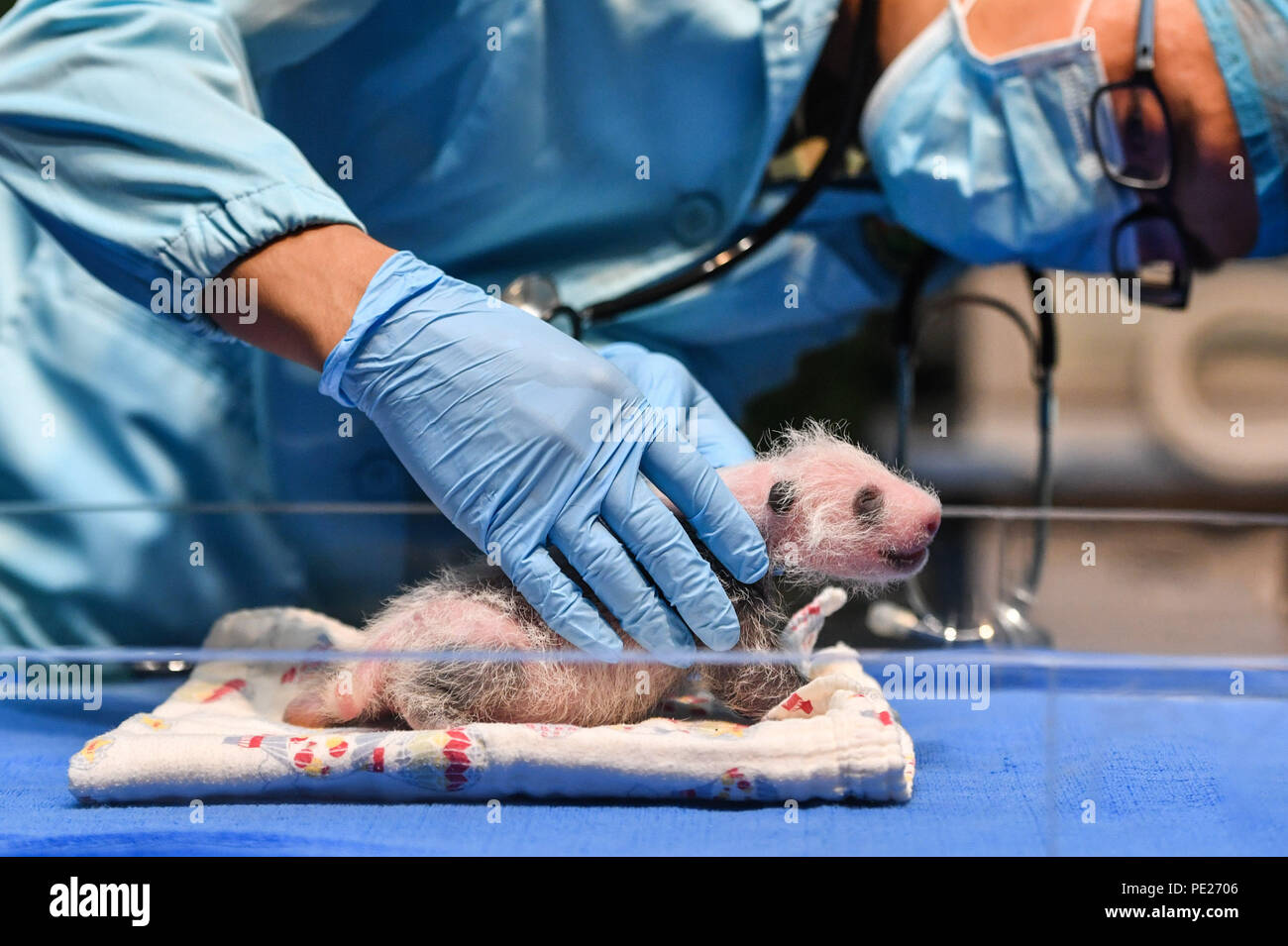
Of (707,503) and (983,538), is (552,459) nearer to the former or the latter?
(707,503)

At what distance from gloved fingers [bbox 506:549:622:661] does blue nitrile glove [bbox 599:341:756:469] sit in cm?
21

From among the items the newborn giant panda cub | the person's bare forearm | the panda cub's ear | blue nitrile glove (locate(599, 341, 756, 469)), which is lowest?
the newborn giant panda cub

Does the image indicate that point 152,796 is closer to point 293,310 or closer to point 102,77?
point 293,310

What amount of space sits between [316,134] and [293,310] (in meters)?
0.41

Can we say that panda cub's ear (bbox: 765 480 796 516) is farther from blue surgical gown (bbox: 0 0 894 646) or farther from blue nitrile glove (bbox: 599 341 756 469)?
blue surgical gown (bbox: 0 0 894 646)

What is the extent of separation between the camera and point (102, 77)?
976mm

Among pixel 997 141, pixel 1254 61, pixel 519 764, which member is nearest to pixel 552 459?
pixel 519 764

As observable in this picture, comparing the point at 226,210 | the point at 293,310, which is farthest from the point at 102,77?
the point at 293,310

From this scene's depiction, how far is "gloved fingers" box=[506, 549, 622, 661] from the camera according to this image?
878mm

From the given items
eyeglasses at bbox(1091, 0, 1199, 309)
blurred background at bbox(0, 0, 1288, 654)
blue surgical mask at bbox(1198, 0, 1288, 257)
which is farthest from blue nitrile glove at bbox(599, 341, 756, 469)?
blue surgical mask at bbox(1198, 0, 1288, 257)

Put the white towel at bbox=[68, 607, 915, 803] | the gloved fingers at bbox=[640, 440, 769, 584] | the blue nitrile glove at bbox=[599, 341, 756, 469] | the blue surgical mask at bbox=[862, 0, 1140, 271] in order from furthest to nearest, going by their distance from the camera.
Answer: the blue surgical mask at bbox=[862, 0, 1140, 271] → the blue nitrile glove at bbox=[599, 341, 756, 469] → the gloved fingers at bbox=[640, 440, 769, 584] → the white towel at bbox=[68, 607, 915, 803]

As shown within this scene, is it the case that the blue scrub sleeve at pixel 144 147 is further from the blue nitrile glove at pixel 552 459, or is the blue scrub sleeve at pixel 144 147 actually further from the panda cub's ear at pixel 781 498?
the panda cub's ear at pixel 781 498

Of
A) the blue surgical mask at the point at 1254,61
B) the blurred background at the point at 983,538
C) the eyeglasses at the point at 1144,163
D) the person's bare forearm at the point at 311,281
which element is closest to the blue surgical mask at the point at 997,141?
the eyeglasses at the point at 1144,163

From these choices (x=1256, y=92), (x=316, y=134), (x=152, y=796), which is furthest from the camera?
(x=316, y=134)
